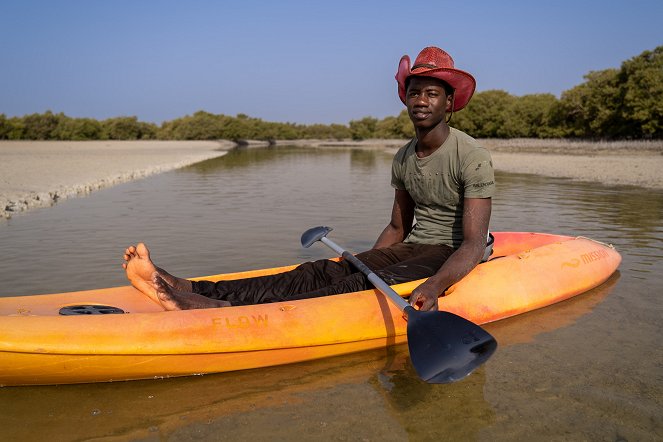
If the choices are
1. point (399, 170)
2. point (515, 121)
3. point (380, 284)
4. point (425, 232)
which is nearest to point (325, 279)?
point (380, 284)

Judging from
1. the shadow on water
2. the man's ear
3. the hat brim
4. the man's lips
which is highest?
the hat brim

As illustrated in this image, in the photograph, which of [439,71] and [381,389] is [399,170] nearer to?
[439,71]

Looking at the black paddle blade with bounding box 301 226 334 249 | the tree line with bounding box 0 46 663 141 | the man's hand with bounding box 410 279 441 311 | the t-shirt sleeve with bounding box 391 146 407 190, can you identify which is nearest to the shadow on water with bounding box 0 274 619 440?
the man's hand with bounding box 410 279 441 311

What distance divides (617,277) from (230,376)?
383 centimetres

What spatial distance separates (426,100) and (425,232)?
36.0 inches

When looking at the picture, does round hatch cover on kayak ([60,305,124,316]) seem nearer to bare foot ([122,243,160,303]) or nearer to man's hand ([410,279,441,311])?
bare foot ([122,243,160,303])

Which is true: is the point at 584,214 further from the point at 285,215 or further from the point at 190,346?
the point at 190,346

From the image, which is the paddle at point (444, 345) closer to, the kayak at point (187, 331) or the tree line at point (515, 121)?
the kayak at point (187, 331)

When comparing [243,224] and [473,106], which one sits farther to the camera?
[473,106]

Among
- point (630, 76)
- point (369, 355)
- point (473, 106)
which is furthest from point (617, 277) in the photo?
point (473, 106)

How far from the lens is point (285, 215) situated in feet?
31.9

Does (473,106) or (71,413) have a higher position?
(473,106)

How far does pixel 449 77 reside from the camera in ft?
11.8

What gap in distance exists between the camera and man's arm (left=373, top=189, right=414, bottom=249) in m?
4.18
